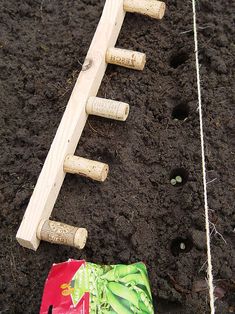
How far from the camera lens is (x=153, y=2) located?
9.33 ft

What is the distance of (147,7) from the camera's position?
2.84 metres

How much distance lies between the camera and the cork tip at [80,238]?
216 cm

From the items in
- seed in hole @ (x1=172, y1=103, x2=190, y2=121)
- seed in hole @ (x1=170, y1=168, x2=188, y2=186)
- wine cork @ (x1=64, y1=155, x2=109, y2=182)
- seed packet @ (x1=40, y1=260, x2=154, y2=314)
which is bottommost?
seed packet @ (x1=40, y1=260, x2=154, y2=314)

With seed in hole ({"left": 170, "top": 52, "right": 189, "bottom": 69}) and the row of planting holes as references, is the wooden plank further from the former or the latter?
the row of planting holes

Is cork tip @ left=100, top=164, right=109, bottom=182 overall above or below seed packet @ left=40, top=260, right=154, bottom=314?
above

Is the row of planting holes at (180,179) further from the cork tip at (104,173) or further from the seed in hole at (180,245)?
the cork tip at (104,173)

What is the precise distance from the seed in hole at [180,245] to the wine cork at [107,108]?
0.69 meters

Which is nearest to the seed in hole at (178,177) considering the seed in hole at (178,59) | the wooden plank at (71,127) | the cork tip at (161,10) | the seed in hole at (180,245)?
the seed in hole at (180,245)

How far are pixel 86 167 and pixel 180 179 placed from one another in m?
0.54

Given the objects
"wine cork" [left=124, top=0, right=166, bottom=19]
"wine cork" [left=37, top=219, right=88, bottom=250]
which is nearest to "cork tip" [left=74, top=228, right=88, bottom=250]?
"wine cork" [left=37, top=219, right=88, bottom=250]

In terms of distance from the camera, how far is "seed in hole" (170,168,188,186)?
8.40 feet

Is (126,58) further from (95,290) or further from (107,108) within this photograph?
(95,290)

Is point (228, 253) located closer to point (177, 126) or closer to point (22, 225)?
point (177, 126)

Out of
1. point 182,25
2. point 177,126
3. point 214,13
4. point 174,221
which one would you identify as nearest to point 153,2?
point 182,25
